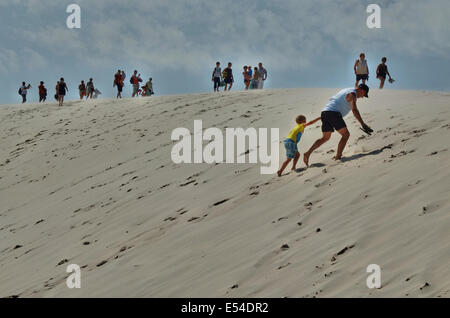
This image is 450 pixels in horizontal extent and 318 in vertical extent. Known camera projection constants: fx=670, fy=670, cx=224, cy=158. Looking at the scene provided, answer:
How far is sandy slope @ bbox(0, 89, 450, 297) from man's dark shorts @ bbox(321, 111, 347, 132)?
46cm

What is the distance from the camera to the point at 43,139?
20.7 m

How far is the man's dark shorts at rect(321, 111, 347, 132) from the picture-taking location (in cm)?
928

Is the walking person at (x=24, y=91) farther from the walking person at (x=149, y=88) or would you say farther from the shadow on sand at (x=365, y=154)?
the shadow on sand at (x=365, y=154)

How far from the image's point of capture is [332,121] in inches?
367

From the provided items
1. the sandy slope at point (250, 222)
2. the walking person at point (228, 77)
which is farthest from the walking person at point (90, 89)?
the sandy slope at point (250, 222)

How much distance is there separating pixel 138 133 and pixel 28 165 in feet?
9.81

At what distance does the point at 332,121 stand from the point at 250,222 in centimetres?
238

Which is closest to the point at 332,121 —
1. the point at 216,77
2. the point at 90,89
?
the point at 216,77

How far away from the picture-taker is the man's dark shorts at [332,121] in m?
9.28

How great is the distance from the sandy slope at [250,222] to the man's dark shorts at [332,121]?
461 mm

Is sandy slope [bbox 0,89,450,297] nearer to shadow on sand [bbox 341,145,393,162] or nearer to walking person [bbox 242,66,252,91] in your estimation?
shadow on sand [bbox 341,145,393,162]

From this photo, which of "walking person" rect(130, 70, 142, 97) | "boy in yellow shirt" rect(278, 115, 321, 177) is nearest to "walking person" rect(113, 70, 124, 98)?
"walking person" rect(130, 70, 142, 97)
